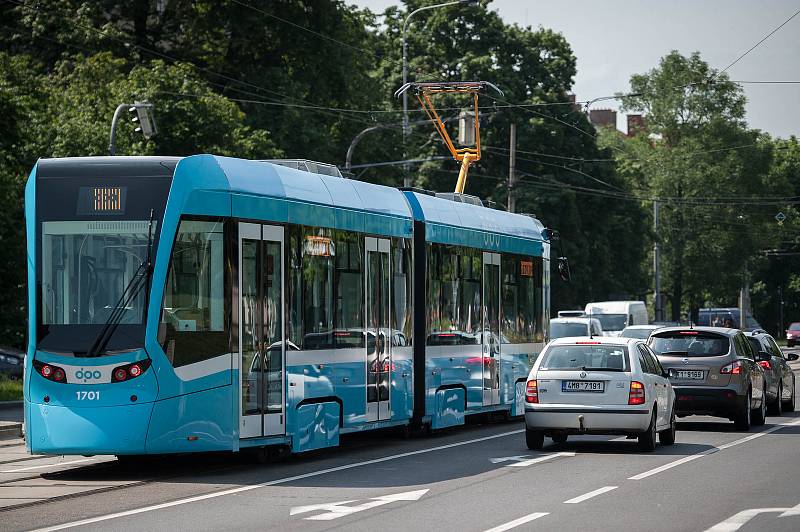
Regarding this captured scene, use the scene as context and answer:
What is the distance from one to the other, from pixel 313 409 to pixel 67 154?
25.7m

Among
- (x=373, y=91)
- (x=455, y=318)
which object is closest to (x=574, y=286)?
(x=373, y=91)

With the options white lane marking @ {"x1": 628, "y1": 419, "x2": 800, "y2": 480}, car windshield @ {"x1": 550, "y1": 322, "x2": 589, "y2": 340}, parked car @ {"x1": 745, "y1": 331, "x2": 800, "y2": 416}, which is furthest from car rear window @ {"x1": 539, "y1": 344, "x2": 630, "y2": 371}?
car windshield @ {"x1": 550, "y1": 322, "x2": 589, "y2": 340}

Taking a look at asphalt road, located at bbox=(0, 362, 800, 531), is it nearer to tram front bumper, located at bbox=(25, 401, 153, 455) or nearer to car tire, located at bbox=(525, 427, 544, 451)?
car tire, located at bbox=(525, 427, 544, 451)

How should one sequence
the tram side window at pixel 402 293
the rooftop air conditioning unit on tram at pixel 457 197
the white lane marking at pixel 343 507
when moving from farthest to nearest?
1. the rooftop air conditioning unit on tram at pixel 457 197
2. the tram side window at pixel 402 293
3. the white lane marking at pixel 343 507

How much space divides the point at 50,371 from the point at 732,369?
12.2 metres

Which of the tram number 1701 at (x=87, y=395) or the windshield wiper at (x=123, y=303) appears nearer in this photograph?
the tram number 1701 at (x=87, y=395)

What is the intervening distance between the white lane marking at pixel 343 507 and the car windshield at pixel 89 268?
3.20 metres

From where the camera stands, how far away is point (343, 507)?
41.5 feet

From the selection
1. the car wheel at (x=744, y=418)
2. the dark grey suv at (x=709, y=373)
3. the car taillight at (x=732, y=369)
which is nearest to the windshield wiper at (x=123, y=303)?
the dark grey suv at (x=709, y=373)

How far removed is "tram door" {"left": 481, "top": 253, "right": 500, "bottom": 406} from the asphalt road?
126 inches

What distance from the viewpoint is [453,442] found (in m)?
20.8

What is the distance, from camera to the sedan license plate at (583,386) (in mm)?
18797

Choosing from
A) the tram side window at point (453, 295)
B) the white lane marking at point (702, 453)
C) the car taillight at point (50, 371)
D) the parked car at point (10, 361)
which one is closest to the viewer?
the car taillight at point (50, 371)

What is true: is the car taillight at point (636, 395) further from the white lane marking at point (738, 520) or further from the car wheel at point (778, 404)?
the car wheel at point (778, 404)
